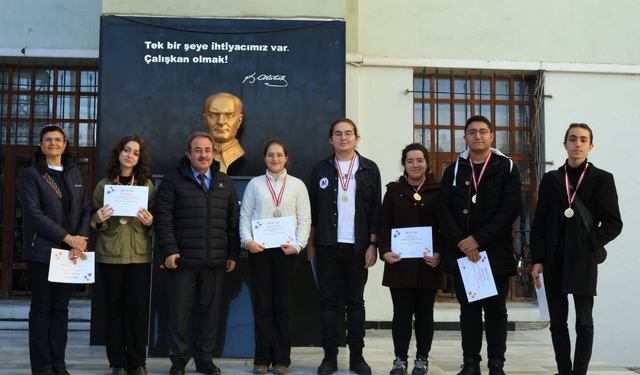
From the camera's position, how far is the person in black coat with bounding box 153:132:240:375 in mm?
4332

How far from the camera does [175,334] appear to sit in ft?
14.3

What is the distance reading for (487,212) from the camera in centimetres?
425

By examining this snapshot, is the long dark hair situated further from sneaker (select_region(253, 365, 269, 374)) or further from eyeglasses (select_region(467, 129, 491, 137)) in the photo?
eyeglasses (select_region(467, 129, 491, 137))

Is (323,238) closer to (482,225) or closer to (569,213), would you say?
(482,225)

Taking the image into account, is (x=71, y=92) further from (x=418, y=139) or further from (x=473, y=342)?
(x=473, y=342)

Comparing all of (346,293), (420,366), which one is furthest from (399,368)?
(346,293)

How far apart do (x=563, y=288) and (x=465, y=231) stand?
0.74 metres

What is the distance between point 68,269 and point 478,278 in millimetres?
2788

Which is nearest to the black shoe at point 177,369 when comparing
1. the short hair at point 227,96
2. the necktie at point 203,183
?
the necktie at point 203,183

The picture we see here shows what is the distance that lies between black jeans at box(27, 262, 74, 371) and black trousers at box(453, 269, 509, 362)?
108 inches

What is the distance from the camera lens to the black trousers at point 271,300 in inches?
176

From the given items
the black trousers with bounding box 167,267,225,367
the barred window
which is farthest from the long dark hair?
the barred window

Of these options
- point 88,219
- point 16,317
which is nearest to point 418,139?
point 88,219
